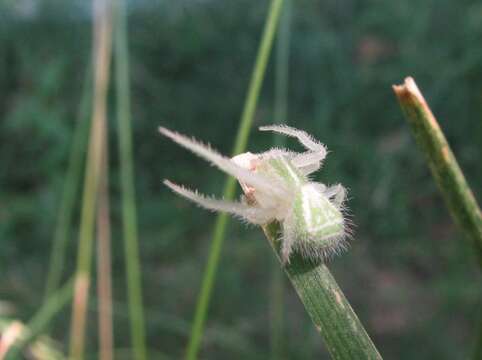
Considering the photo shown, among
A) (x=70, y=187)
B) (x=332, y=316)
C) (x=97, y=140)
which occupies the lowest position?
(x=332, y=316)

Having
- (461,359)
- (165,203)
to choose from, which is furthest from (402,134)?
(165,203)

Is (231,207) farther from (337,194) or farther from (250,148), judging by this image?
(250,148)

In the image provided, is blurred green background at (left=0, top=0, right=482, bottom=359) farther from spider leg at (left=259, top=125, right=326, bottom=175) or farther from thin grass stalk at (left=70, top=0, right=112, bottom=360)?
spider leg at (left=259, top=125, right=326, bottom=175)

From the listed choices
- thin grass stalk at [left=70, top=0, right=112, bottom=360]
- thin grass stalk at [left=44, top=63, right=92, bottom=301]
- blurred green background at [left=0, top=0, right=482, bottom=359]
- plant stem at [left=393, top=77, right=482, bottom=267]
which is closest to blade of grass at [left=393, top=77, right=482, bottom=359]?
plant stem at [left=393, top=77, right=482, bottom=267]

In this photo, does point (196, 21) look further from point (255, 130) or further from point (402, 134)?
point (402, 134)

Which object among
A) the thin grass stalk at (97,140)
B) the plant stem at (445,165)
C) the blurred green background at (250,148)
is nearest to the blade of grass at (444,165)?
the plant stem at (445,165)

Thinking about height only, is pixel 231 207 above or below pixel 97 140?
below

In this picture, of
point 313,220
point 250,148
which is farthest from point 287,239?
point 250,148

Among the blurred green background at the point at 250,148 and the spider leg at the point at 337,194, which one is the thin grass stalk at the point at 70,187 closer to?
the blurred green background at the point at 250,148
